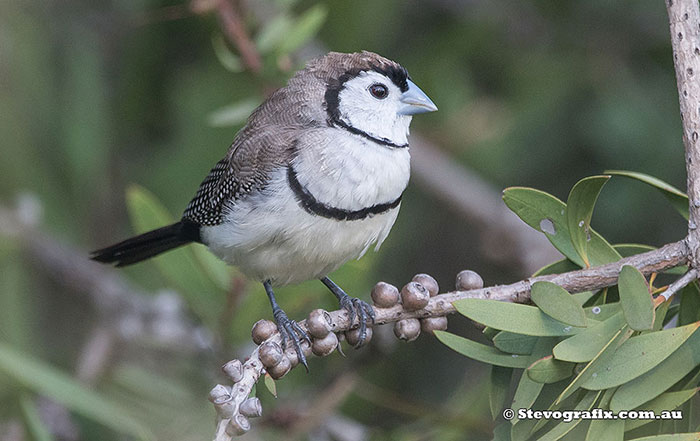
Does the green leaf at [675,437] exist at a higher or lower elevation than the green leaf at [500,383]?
higher

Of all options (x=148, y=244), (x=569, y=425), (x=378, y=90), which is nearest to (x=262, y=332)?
(x=569, y=425)

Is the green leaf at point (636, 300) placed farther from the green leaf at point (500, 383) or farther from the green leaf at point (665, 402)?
the green leaf at point (500, 383)

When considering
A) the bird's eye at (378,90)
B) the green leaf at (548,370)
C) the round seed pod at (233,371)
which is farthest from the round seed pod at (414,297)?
the bird's eye at (378,90)

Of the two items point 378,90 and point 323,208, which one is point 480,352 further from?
point 378,90

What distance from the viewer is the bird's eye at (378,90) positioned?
223 centimetres

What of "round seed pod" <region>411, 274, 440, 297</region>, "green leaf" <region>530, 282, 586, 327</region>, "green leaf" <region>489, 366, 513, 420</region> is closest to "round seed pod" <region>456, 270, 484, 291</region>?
"round seed pod" <region>411, 274, 440, 297</region>

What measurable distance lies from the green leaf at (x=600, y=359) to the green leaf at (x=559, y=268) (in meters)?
0.28

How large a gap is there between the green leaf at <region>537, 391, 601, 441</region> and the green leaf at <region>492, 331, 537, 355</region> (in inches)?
5.2

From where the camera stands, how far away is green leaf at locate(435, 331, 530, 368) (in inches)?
61.2

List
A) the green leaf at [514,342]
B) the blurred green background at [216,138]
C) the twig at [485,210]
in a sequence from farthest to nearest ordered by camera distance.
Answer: the twig at [485,210], the blurred green background at [216,138], the green leaf at [514,342]

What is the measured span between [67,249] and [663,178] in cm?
232

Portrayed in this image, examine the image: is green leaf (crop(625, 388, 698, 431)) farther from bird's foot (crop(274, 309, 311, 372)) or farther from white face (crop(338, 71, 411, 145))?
white face (crop(338, 71, 411, 145))

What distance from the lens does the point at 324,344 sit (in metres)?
1.67

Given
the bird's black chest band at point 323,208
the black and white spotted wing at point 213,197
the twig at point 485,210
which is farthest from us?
the twig at point 485,210
